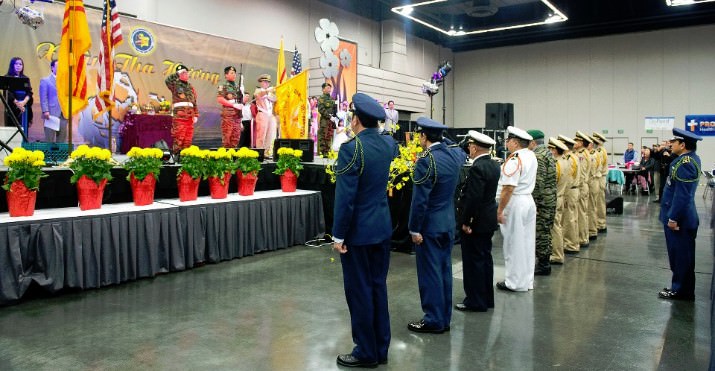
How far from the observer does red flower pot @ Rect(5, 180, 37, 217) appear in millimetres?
4387

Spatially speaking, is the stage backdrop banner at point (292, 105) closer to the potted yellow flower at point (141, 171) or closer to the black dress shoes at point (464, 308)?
the potted yellow flower at point (141, 171)

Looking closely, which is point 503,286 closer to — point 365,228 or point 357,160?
point 365,228

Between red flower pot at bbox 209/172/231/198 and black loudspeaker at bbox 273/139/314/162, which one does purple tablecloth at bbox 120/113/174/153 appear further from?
red flower pot at bbox 209/172/231/198

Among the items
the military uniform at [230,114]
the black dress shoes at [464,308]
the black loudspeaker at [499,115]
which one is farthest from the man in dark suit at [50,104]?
the black loudspeaker at [499,115]

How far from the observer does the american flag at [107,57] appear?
593 centimetres

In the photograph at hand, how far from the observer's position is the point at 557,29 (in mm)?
17891

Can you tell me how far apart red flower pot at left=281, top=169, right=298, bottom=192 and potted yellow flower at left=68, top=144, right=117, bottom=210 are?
2490 millimetres

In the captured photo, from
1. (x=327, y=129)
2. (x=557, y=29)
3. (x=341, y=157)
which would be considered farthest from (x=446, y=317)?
(x=557, y=29)

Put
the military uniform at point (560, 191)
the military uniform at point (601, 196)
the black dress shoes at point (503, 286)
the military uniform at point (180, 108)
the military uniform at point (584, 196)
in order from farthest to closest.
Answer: the military uniform at point (601, 196) < the military uniform at point (180, 108) < the military uniform at point (584, 196) < the military uniform at point (560, 191) < the black dress shoes at point (503, 286)

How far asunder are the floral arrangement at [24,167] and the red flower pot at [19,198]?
3cm

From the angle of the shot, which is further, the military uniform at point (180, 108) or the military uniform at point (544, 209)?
the military uniform at point (180, 108)

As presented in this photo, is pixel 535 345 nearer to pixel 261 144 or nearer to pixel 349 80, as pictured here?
pixel 261 144

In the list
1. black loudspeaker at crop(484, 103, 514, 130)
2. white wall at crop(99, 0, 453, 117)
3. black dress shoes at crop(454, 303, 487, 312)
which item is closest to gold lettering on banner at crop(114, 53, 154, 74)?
white wall at crop(99, 0, 453, 117)

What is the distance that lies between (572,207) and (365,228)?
A: 15.1ft
